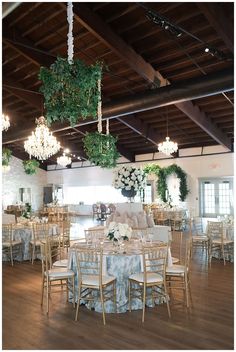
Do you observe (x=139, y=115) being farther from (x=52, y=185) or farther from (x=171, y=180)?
(x=52, y=185)

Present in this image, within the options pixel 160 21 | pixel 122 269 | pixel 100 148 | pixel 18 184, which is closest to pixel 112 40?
pixel 160 21

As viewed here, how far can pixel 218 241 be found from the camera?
7762 mm

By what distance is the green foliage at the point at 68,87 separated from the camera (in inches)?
147

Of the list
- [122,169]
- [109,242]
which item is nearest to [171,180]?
[122,169]

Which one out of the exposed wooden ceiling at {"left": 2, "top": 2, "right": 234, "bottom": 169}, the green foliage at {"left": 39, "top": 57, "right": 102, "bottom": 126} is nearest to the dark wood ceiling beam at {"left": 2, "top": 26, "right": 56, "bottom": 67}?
the exposed wooden ceiling at {"left": 2, "top": 2, "right": 234, "bottom": 169}

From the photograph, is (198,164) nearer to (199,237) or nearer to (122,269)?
(199,237)

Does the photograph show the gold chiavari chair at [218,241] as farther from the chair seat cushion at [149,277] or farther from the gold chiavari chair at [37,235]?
the gold chiavari chair at [37,235]

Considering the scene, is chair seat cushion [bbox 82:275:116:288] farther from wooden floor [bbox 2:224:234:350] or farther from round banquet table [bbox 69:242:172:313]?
wooden floor [bbox 2:224:234:350]

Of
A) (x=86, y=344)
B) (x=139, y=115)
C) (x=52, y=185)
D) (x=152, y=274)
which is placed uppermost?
(x=139, y=115)

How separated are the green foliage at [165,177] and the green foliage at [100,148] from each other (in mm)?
9666

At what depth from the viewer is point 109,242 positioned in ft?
18.1

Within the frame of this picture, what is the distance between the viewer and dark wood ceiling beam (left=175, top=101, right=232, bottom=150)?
1126 centimetres

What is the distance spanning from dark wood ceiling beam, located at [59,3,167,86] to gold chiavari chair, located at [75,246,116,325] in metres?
5.07

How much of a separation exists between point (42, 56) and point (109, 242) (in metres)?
6.10
